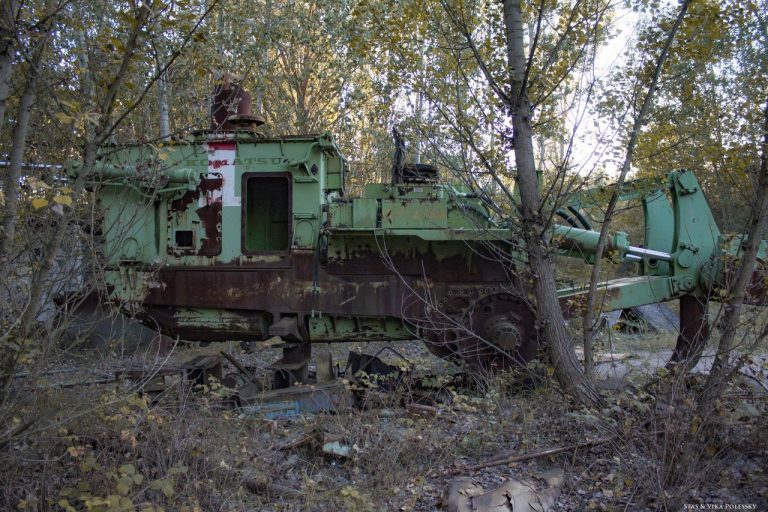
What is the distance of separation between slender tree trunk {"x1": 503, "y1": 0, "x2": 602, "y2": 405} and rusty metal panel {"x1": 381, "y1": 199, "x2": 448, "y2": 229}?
180 cm

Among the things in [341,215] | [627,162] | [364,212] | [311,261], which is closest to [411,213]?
[364,212]

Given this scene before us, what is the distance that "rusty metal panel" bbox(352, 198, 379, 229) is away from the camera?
702cm

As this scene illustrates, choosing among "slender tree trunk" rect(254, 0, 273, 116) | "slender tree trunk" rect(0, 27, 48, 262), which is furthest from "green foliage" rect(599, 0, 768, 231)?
"slender tree trunk" rect(254, 0, 273, 116)

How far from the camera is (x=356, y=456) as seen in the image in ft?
15.2

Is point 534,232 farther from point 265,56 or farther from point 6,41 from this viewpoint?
point 265,56

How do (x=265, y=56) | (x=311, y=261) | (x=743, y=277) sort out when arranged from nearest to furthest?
(x=743, y=277), (x=311, y=261), (x=265, y=56)

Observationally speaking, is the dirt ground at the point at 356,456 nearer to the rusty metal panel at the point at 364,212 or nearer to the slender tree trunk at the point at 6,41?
the slender tree trunk at the point at 6,41

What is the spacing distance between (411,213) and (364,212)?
21.1 inches

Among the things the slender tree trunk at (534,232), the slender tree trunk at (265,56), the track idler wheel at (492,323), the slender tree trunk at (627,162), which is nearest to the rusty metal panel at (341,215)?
the track idler wheel at (492,323)

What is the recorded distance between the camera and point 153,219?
24.1 feet

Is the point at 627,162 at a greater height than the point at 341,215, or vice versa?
the point at 627,162

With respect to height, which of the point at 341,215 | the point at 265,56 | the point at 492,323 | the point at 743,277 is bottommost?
the point at 492,323

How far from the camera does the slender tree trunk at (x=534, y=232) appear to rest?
5133 mm

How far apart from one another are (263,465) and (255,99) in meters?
13.7
